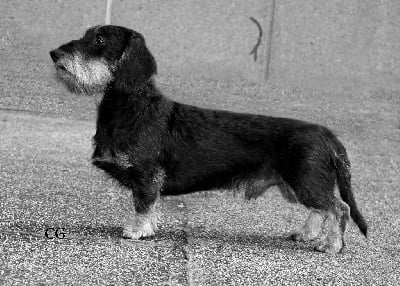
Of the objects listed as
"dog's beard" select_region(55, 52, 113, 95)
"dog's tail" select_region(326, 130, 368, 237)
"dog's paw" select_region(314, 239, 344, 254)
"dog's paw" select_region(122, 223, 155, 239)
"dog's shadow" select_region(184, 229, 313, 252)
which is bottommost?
"dog's shadow" select_region(184, 229, 313, 252)

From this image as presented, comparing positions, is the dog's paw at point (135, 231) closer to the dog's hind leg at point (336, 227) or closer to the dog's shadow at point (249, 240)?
the dog's shadow at point (249, 240)

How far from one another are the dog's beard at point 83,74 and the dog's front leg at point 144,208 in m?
0.77

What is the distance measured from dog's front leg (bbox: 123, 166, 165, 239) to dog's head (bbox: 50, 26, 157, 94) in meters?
0.70

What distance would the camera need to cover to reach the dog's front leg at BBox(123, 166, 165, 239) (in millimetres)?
4738

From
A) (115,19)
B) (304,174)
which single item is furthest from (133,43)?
(115,19)

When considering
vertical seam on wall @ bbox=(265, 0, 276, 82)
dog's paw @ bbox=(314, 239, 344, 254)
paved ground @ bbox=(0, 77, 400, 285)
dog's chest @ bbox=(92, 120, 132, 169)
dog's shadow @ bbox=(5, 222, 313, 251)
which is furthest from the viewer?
vertical seam on wall @ bbox=(265, 0, 276, 82)

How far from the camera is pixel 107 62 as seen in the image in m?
4.79

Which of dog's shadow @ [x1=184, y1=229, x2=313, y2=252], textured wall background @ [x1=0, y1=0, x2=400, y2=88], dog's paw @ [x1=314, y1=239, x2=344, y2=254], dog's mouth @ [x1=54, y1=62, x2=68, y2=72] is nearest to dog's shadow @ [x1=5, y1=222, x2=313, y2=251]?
dog's shadow @ [x1=184, y1=229, x2=313, y2=252]

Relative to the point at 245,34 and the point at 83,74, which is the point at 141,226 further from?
the point at 245,34

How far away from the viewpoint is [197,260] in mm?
4449

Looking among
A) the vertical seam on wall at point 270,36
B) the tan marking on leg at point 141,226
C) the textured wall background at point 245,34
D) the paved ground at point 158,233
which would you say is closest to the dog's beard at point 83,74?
the paved ground at point 158,233

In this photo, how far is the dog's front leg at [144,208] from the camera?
4.74 meters

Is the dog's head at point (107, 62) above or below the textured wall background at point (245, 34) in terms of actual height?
above

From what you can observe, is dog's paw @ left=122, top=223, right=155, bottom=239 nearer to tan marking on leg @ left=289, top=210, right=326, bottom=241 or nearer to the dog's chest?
the dog's chest
